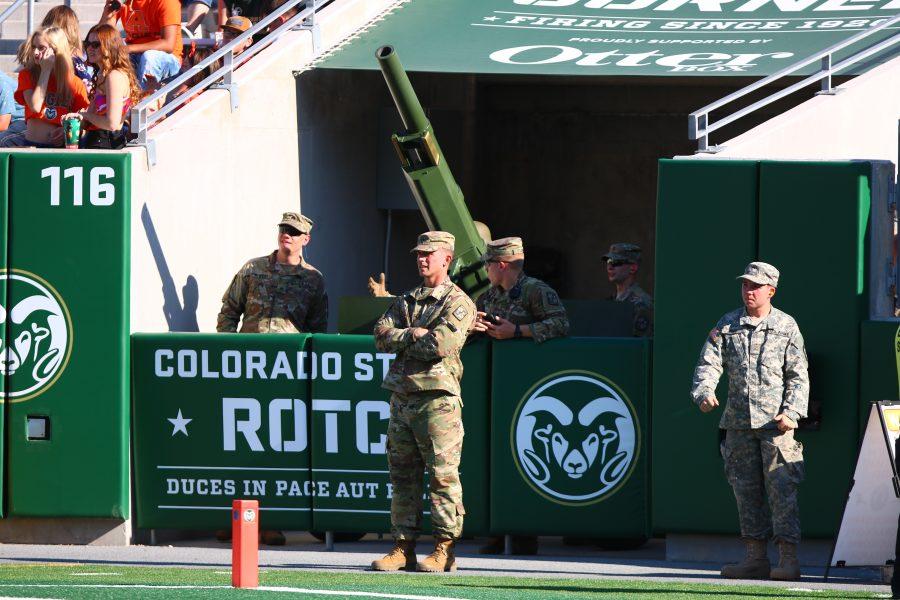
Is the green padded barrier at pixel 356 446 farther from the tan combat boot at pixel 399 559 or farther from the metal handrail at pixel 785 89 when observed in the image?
the metal handrail at pixel 785 89

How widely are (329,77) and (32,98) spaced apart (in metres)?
3.04

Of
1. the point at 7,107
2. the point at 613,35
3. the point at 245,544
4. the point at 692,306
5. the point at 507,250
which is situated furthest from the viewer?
the point at 613,35

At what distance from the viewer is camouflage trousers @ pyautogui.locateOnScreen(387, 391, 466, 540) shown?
9.71 m

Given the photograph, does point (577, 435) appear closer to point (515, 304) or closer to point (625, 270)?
point (515, 304)

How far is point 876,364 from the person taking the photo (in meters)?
10.3

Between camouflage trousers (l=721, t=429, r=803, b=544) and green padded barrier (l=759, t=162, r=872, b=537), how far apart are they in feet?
1.82

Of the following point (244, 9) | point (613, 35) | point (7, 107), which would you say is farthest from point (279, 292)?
point (244, 9)

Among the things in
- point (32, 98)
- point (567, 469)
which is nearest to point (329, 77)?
point (32, 98)

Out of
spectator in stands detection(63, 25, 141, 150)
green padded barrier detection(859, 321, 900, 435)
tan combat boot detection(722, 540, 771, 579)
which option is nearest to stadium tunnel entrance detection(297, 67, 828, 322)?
spectator in stands detection(63, 25, 141, 150)

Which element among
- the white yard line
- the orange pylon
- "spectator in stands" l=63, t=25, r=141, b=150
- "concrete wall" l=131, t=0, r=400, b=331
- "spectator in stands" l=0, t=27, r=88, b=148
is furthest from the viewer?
"spectator in stands" l=0, t=27, r=88, b=148

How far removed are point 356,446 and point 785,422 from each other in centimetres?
307

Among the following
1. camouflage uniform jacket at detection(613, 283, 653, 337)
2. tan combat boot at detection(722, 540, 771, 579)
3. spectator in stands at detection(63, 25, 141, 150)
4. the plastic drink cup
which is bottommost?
Answer: tan combat boot at detection(722, 540, 771, 579)

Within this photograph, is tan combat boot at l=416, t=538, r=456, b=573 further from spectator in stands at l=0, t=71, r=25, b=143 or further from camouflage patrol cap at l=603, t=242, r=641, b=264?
spectator in stands at l=0, t=71, r=25, b=143

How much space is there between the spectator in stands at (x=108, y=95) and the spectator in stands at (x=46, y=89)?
0.32m
